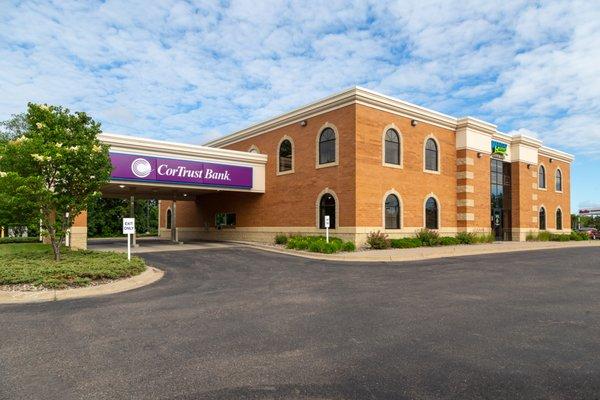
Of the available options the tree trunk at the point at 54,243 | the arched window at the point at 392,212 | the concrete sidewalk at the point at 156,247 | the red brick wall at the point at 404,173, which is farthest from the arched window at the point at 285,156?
the tree trunk at the point at 54,243

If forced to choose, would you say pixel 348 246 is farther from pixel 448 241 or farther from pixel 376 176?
pixel 448 241

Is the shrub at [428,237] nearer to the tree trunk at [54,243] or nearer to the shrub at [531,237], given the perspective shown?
the shrub at [531,237]

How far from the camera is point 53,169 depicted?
44.3ft

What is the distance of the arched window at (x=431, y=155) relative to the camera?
27.2m

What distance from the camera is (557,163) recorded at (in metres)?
40.9

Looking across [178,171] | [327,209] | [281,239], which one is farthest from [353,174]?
[178,171]

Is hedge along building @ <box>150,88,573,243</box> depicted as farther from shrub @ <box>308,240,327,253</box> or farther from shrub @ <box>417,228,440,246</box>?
shrub @ <box>308,240,327,253</box>

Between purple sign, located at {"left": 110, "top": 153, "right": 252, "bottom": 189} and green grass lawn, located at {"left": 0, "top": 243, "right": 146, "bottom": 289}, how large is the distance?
8.29 meters

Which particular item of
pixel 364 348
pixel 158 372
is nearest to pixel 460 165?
pixel 364 348

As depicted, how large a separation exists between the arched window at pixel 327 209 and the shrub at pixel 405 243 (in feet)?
11.8

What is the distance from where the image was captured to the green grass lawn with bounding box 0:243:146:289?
33.9 ft

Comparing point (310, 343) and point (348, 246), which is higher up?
point (348, 246)

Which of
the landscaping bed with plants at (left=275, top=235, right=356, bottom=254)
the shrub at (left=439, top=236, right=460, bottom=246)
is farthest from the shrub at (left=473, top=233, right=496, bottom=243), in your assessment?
the landscaping bed with plants at (left=275, top=235, right=356, bottom=254)

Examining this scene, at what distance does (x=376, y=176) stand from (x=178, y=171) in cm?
1168
